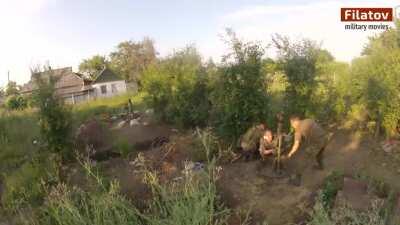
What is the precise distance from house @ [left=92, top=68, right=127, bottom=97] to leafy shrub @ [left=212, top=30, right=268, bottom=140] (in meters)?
34.8

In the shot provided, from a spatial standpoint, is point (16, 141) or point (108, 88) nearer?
point (16, 141)

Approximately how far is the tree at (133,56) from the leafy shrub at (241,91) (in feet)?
116

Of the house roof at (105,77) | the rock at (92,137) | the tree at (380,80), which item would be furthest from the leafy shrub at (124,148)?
the house roof at (105,77)

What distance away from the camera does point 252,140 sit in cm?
772

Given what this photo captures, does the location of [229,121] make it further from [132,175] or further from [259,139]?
[132,175]

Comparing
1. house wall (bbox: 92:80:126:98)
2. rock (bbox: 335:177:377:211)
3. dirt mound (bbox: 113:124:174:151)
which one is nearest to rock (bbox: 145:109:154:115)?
dirt mound (bbox: 113:124:174:151)

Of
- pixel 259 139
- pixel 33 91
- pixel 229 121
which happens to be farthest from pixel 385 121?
pixel 33 91

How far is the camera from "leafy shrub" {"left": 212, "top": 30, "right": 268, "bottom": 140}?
831 centimetres

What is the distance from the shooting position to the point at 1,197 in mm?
7734

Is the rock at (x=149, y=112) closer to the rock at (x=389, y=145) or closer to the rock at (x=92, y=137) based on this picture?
the rock at (x=92, y=137)

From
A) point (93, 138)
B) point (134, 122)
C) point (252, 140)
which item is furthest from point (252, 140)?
point (134, 122)

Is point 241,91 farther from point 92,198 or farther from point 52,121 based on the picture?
point 92,198

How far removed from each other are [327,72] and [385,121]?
7.01ft

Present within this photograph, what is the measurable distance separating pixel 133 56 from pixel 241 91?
129ft
